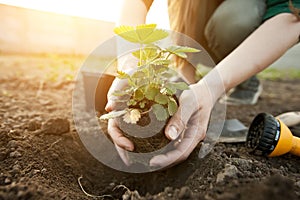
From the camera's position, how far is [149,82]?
1.14 metres

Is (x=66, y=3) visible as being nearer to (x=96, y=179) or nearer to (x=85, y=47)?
(x=85, y=47)

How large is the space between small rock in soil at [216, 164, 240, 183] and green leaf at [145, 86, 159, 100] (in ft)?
1.11

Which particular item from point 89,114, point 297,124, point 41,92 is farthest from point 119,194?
point 41,92

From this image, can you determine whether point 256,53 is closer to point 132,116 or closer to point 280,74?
point 132,116

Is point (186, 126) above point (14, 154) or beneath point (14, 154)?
above

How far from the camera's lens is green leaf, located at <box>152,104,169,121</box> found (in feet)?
3.55

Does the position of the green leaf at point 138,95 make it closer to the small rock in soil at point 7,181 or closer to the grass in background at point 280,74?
the small rock in soil at point 7,181

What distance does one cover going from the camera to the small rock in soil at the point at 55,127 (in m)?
1.46

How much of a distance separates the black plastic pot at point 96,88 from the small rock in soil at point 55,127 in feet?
0.74

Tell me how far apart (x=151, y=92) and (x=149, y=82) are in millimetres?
41

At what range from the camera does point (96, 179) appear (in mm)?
1310

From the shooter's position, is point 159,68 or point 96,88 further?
point 96,88

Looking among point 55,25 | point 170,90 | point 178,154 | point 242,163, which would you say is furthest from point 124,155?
point 55,25

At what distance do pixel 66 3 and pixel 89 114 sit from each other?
1.75 meters
